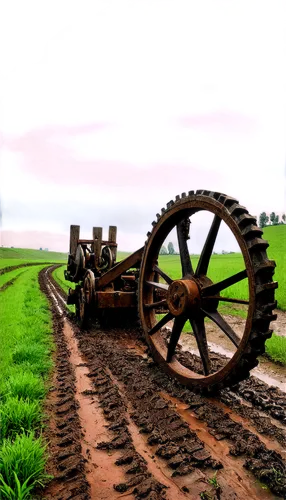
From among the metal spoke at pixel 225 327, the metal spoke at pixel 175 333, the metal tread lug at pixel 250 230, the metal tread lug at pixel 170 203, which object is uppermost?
the metal tread lug at pixel 170 203

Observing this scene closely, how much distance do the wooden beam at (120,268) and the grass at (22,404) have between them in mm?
1483

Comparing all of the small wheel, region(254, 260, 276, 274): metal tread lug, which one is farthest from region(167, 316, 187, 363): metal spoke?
the small wheel

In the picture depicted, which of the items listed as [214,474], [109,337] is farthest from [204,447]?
[109,337]

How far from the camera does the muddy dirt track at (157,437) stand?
247 centimetres

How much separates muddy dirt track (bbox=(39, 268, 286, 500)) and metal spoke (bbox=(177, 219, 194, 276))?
146 cm

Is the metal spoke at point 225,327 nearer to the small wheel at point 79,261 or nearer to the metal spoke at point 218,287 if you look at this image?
the metal spoke at point 218,287

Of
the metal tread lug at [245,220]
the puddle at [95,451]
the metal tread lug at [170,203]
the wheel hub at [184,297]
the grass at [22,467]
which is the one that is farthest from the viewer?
the metal tread lug at [170,203]

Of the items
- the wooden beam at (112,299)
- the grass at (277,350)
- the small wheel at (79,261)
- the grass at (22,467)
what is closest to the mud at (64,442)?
the grass at (22,467)

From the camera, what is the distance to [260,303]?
10.6 ft

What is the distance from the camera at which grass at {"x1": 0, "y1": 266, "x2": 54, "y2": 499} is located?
2.43m

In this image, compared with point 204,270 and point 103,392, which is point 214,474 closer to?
point 103,392

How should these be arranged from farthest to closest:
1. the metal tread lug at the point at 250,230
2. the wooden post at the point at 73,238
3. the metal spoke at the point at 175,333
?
the wooden post at the point at 73,238, the metal spoke at the point at 175,333, the metal tread lug at the point at 250,230

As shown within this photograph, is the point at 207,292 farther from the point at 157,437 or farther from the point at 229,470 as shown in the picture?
the point at 229,470

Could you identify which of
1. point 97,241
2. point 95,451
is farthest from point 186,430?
point 97,241
